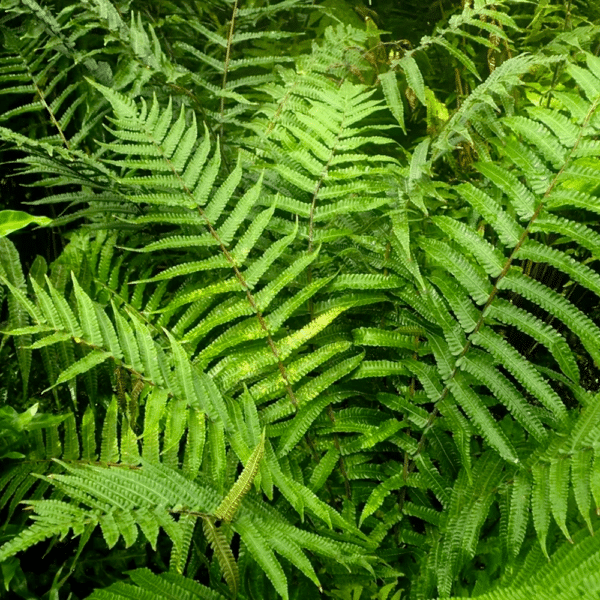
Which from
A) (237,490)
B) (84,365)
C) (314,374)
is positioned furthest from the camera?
(314,374)

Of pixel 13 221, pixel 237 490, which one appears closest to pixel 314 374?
pixel 237 490

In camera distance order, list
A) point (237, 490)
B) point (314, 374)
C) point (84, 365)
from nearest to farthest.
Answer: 1. point (237, 490)
2. point (84, 365)
3. point (314, 374)

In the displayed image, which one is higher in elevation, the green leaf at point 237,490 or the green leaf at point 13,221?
the green leaf at point 13,221

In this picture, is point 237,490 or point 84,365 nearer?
point 237,490

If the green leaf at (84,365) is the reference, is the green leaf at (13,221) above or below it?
above

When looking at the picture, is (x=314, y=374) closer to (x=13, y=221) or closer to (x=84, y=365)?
(x=84, y=365)

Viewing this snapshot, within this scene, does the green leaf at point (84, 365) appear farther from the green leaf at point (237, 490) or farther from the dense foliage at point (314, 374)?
the green leaf at point (237, 490)

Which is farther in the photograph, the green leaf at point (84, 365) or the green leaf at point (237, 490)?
the green leaf at point (84, 365)

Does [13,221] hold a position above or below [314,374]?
above

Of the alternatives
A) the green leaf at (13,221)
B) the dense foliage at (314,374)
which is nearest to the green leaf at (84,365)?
the dense foliage at (314,374)

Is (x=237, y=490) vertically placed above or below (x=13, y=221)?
below

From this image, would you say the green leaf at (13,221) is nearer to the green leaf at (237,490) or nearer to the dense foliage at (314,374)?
the dense foliage at (314,374)

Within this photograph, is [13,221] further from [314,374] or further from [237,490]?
[314,374]

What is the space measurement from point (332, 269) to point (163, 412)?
446 mm
